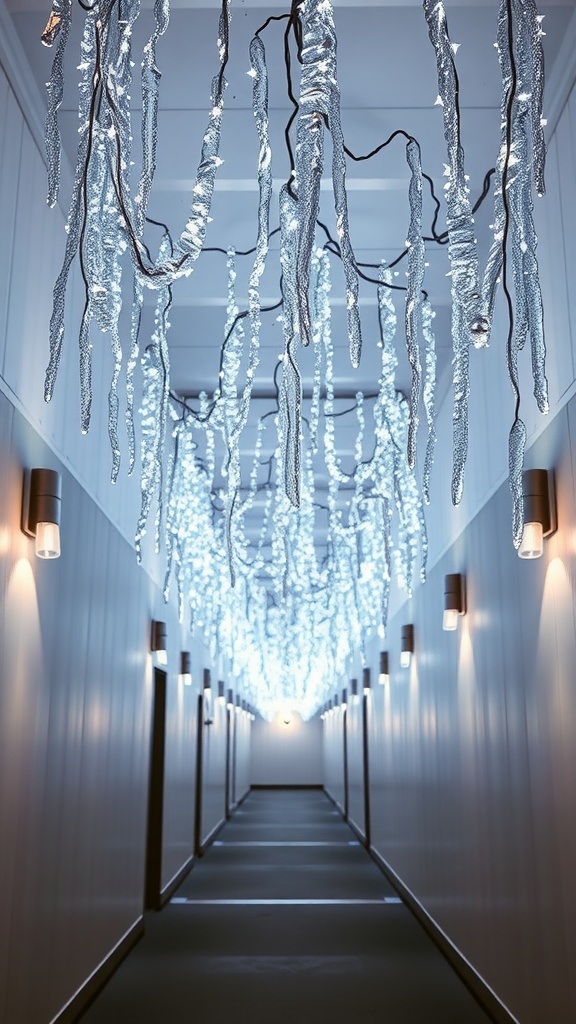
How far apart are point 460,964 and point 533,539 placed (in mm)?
2721

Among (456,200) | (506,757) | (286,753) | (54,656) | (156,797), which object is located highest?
(456,200)

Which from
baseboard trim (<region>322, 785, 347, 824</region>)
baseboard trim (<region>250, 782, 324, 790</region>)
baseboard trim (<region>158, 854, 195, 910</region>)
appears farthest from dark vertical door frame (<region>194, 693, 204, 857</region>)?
baseboard trim (<region>250, 782, 324, 790</region>)

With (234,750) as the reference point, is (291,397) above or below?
above

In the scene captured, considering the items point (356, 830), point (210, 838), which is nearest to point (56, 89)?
point (210, 838)

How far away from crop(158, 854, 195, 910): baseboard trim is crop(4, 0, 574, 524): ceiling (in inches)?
169

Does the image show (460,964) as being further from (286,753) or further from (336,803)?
(286,753)

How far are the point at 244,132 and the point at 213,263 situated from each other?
1.20m

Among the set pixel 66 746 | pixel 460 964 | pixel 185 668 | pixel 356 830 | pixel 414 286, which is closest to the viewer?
pixel 414 286

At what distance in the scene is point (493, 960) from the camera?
13.8 feet

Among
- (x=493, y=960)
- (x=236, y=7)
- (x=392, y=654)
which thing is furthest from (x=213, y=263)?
(x=392, y=654)

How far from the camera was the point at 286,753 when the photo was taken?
23672 millimetres

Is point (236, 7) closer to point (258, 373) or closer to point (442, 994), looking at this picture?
point (258, 373)

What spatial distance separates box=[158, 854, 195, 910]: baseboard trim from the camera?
712cm

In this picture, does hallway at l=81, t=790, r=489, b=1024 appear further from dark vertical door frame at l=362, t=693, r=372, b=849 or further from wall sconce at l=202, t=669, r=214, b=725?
wall sconce at l=202, t=669, r=214, b=725
